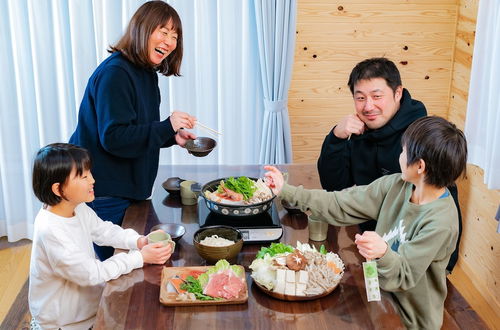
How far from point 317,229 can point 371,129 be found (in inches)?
23.4

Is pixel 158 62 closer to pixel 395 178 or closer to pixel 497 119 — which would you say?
pixel 395 178

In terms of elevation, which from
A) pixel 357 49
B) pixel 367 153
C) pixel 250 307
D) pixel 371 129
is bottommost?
pixel 250 307

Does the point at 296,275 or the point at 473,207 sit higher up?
the point at 296,275

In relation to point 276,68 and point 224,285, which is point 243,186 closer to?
point 224,285

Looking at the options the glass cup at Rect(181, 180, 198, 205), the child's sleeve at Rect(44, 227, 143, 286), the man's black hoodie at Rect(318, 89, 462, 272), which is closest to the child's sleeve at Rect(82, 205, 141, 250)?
the child's sleeve at Rect(44, 227, 143, 286)

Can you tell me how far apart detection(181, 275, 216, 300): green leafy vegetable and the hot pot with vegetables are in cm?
40

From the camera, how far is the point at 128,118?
2438mm

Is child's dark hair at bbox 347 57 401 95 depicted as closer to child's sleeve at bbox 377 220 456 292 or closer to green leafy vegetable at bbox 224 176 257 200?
green leafy vegetable at bbox 224 176 257 200

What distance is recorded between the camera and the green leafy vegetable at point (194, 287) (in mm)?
1774

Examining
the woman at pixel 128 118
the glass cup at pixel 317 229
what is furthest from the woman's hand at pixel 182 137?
the glass cup at pixel 317 229

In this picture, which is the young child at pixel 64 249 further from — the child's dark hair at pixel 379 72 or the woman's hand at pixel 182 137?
the child's dark hair at pixel 379 72

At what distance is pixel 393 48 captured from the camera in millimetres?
3811

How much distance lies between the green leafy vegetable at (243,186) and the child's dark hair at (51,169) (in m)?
0.56

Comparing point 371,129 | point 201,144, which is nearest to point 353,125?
point 371,129
